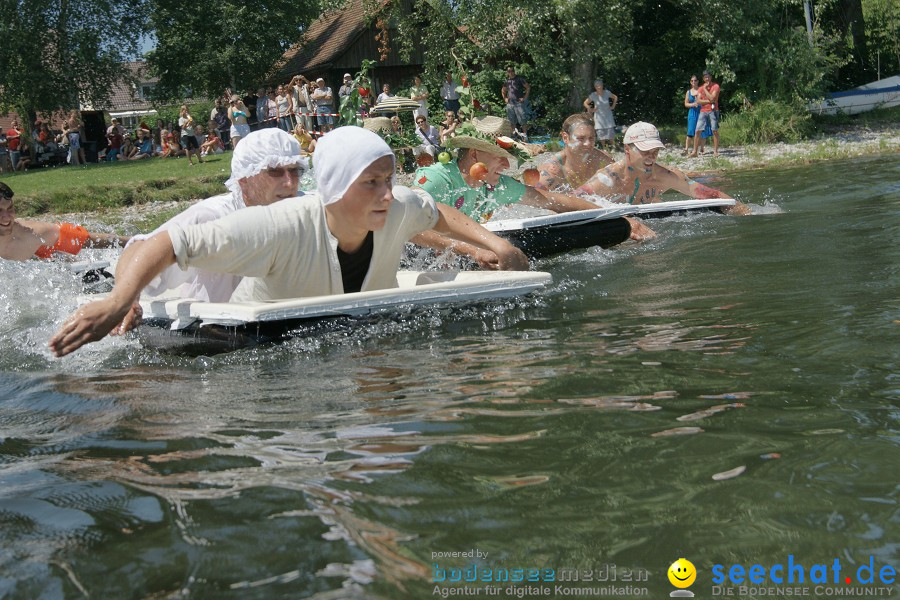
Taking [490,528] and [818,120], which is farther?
[818,120]

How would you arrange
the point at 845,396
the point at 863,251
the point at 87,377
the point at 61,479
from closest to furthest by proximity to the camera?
the point at 61,479 → the point at 845,396 → the point at 87,377 → the point at 863,251

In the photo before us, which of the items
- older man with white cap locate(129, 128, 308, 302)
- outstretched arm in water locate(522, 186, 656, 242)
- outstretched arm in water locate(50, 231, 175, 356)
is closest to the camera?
outstretched arm in water locate(50, 231, 175, 356)

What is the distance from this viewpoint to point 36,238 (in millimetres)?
7938

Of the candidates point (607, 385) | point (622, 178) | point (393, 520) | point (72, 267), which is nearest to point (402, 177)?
point (622, 178)

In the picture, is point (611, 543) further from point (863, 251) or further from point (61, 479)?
point (863, 251)

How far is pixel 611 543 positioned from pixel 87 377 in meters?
3.26

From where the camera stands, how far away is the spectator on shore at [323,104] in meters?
21.8

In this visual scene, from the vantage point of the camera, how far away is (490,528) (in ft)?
8.71

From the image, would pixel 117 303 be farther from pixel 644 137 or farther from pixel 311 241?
pixel 644 137

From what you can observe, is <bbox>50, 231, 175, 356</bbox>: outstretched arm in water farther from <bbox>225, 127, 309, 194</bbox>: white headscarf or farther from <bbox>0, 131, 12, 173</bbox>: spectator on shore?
<bbox>0, 131, 12, 173</bbox>: spectator on shore

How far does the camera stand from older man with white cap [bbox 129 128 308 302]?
558 centimetres

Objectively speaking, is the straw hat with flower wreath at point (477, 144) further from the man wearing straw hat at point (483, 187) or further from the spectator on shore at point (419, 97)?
the spectator on shore at point (419, 97)

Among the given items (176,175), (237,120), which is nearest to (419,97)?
(176,175)

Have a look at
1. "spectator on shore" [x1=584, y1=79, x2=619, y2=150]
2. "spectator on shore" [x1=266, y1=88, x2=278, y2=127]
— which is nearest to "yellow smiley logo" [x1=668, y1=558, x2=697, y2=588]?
"spectator on shore" [x1=584, y1=79, x2=619, y2=150]
